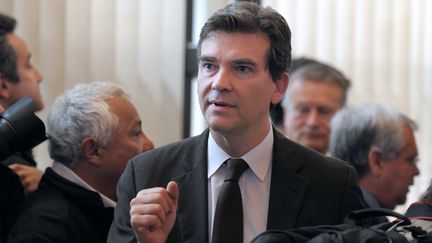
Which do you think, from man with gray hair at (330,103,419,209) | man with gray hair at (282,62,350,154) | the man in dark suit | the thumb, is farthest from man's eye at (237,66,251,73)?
man with gray hair at (282,62,350,154)

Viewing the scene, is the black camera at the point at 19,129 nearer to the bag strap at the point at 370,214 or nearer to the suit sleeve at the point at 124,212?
the suit sleeve at the point at 124,212

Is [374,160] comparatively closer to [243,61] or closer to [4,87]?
[243,61]

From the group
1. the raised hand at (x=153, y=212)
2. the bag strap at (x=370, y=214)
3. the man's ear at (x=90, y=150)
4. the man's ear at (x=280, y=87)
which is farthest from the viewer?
the man's ear at (x=90, y=150)

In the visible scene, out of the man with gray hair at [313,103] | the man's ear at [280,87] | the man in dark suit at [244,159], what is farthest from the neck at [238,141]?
the man with gray hair at [313,103]

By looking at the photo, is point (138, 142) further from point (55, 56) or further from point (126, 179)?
point (55, 56)

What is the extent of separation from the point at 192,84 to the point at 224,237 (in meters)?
2.53

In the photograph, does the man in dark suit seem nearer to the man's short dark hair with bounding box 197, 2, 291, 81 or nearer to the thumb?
the man's short dark hair with bounding box 197, 2, 291, 81

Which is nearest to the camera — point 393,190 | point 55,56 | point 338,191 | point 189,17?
point 338,191

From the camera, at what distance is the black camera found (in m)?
2.92

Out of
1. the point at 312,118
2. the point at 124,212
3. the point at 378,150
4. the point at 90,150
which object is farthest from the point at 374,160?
the point at 124,212

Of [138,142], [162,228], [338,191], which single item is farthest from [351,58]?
[162,228]

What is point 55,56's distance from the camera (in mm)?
4602

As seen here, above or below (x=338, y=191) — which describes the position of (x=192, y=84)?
below

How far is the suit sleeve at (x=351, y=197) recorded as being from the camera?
2730 mm
